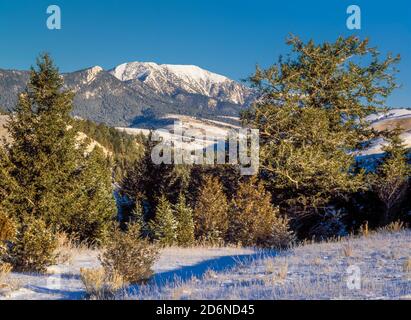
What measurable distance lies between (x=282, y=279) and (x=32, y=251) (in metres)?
6.64

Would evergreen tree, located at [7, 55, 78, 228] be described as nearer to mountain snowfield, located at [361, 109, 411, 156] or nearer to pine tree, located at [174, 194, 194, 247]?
pine tree, located at [174, 194, 194, 247]

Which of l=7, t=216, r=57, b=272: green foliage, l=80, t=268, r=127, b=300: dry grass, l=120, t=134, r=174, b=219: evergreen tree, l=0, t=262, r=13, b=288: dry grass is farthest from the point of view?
l=120, t=134, r=174, b=219: evergreen tree

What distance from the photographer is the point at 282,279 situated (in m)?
8.11

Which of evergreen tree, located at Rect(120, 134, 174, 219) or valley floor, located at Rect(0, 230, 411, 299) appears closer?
valley floor, located at Rect(0, 230, 411, 299)

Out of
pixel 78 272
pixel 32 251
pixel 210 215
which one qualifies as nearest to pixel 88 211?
pixel 210 215

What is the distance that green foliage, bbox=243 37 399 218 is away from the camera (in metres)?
23.2

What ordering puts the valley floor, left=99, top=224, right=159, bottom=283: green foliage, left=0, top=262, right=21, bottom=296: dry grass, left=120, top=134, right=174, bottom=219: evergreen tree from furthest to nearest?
left=120, top=134, right=174, bottom=219: evergreen tree < left=99, top=224, right=159, bottom=283: green foliage < left=0, top=262, right=21, bottom=296: dry grass < the valley floor

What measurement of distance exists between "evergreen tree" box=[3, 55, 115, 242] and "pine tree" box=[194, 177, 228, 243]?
24.6 ft

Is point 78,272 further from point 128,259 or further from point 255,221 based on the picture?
point 255,221

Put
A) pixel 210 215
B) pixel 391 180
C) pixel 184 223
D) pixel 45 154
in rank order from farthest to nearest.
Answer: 1. pixel 184 223
2. pixel 210 215
3. pixel 391 180
4. pixel 45 154

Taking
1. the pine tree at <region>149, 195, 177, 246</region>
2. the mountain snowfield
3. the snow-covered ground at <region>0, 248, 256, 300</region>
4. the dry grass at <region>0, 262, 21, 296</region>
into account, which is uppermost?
the mountain snowfield

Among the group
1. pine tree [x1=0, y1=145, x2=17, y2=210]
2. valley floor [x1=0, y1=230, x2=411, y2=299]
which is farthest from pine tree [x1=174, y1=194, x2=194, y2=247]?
valley floor [x1=0, y1=230, x2=411, y2=299]
